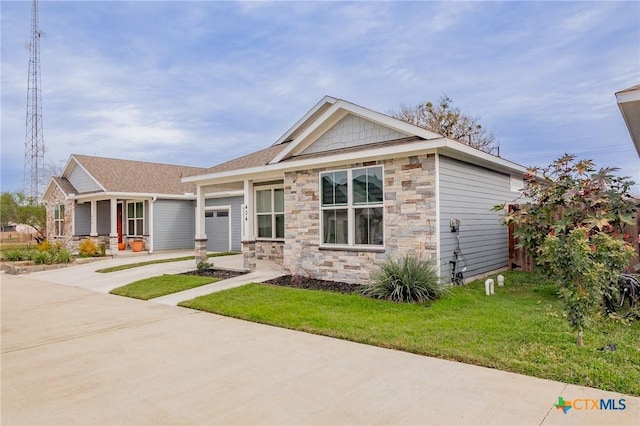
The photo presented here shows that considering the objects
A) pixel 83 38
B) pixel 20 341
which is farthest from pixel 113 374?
pixel 83 38

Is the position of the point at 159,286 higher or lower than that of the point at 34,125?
lower

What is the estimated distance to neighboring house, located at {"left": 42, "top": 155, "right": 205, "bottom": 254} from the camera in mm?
19438

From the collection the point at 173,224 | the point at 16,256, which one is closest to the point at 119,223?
the point at 173,224

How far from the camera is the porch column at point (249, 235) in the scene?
11562mm

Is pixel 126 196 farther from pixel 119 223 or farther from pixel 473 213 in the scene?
pixel 473 213

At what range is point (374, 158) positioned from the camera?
28.7ft

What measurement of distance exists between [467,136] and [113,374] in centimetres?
2448

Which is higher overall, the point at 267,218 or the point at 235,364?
the point at 267,218

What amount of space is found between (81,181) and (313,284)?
17.2 metres

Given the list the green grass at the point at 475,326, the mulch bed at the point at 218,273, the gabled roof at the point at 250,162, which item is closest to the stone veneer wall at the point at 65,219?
the gabled roof at the point at 250,162

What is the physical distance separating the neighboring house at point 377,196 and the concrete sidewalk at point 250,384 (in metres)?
3.63

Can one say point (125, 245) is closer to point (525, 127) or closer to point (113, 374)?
point (113, 374)

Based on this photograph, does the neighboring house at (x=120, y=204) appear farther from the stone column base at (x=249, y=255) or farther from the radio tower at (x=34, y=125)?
the stone column base at (x=249, y=255)

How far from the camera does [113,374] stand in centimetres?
434
